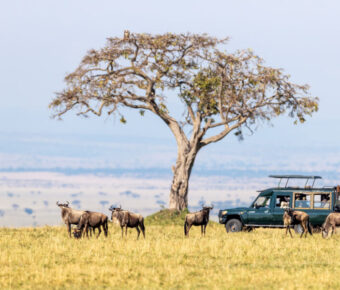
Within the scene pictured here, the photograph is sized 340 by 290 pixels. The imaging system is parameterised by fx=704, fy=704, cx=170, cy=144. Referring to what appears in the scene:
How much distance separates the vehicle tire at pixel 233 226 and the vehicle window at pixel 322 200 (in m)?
3.68

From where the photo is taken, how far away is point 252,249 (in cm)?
2386

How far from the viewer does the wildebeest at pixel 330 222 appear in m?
30.3

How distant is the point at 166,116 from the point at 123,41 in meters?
5.38

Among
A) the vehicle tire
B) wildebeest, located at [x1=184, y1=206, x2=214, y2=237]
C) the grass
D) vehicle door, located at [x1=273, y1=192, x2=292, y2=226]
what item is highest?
vehicle door, located at [x1=273, y1=192, x2=292, y2=226]

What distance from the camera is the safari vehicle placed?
32.2m

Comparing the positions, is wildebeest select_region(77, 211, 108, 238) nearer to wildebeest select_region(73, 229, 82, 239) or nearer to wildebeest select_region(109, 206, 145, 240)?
wildebeest select_region(73, 229, 82, 239)

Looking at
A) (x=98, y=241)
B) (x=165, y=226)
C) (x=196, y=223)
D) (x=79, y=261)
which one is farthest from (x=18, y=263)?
(x=165, y=226)

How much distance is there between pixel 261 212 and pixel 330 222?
11.7 feet

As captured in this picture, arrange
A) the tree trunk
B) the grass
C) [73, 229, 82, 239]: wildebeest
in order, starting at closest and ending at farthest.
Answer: [73, 229, 82, 239]: wildebeest
the grass
the tree trunk

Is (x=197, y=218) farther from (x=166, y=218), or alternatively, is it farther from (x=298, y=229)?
(x=166, y=218)

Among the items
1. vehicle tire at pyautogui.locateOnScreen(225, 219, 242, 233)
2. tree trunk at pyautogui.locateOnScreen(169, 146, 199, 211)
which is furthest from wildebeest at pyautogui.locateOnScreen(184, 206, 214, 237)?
tree trunk at pyautogui.locateOnScreen(169, 146, 199, 211)

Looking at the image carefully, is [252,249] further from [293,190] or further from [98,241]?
[293,190]

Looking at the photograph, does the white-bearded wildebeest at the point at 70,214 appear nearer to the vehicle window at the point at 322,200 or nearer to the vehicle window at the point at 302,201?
the vehicle window at the point at 302,201

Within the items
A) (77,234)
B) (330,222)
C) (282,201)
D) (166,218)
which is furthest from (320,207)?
(166,218)
